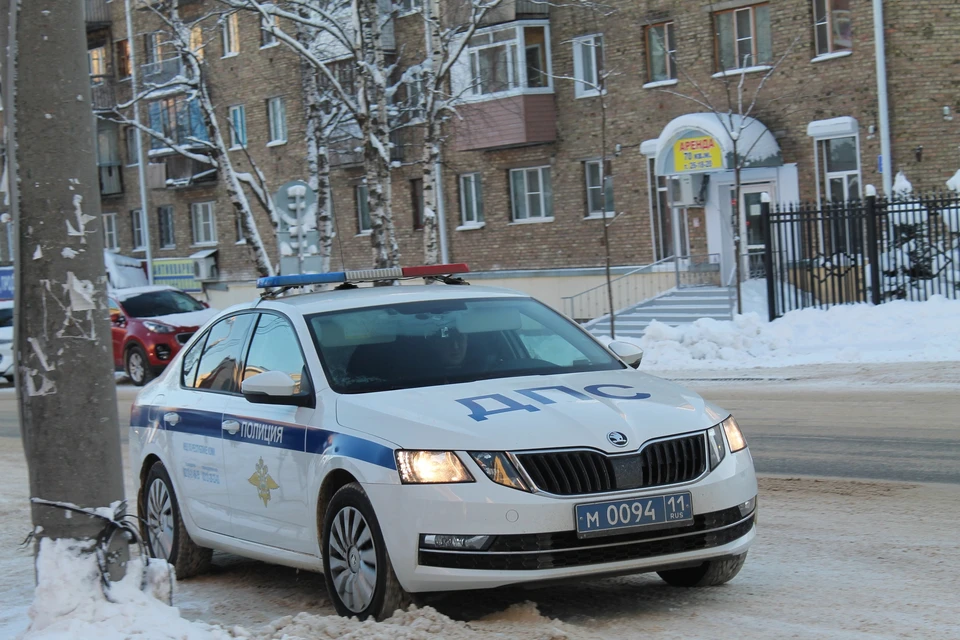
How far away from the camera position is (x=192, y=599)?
7117 millimetres

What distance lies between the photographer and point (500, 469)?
5.48 meters

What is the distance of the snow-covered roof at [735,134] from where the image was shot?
27500 mm

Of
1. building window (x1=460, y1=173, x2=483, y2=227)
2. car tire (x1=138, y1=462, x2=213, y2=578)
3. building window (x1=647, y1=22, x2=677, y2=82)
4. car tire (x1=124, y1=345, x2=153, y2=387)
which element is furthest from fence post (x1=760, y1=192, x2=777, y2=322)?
car tire (x1=138, y1=462, x2=213, y2=578)

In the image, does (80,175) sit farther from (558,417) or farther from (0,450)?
(0,450)

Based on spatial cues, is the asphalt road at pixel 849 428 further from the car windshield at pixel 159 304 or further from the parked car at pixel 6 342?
the parked car at pixel 6 342

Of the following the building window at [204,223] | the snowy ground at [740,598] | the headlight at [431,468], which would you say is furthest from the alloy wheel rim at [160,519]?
the building window at [204,223]

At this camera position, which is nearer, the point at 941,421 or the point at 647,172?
the point at 941,421

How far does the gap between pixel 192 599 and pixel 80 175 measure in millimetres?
2703

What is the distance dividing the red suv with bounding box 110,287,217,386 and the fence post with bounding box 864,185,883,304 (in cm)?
1186

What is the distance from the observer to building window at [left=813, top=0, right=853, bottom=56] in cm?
2666

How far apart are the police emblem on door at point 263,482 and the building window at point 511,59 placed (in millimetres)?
26268

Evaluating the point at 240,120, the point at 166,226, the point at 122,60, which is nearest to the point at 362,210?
the point at 240,120

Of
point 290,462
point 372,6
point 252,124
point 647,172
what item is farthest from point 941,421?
point 252,124

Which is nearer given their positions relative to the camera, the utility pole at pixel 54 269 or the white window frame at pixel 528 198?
the utility pole at pixel 54 269
